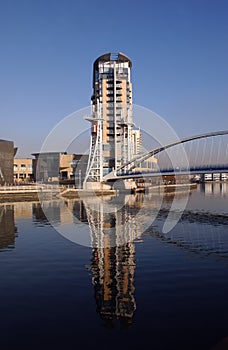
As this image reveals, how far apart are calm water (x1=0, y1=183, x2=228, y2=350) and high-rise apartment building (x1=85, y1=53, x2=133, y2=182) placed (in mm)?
94208

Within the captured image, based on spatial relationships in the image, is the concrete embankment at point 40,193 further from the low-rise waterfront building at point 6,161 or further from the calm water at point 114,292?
the calm water at point 114,292

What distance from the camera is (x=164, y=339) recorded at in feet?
38.7

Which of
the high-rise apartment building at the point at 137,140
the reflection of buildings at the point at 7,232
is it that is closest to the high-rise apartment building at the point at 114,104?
the high-rise apartment building at the point at 137,140

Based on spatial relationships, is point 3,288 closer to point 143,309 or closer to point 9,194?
point 143,309

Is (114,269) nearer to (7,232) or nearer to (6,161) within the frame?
(7,232)

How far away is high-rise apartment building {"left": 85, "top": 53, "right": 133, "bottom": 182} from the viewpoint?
126 m

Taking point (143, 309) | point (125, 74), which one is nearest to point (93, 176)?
point (125, 74)

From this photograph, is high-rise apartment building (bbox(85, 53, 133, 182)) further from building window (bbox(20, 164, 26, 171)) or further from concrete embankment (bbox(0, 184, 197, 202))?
building window (bbox(20, 164, 26, 171))

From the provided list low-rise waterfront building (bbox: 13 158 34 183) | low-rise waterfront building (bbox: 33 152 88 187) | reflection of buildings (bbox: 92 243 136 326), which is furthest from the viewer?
low-rise waterfront building (bbox: 13 158 34 183)

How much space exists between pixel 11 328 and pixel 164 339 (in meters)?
5.82

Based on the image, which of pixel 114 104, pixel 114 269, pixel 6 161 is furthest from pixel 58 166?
pixel 114 269

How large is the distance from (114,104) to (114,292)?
121 m

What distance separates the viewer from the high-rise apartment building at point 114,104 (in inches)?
4943

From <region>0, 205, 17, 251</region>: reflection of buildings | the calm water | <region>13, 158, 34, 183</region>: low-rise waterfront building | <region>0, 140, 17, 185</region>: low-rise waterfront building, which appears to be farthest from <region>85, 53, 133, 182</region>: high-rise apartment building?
the calm water
